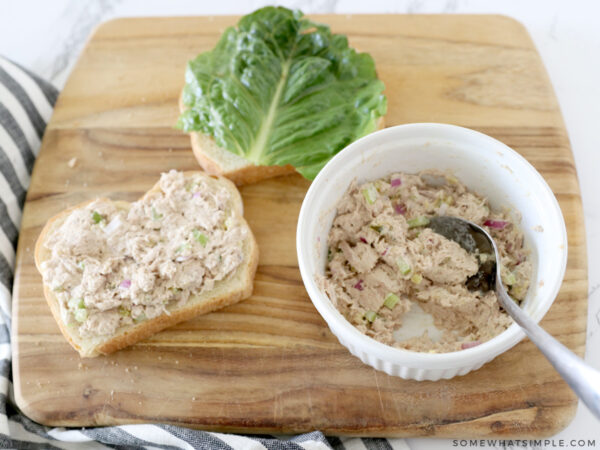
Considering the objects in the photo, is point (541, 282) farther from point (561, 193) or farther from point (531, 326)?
point (561, 193)

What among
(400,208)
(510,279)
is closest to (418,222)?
(400,208)

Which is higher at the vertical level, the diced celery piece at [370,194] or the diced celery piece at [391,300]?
the diced celery piece at [370,194]

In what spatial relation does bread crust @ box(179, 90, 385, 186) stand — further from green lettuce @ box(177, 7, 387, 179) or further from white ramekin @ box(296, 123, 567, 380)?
white ramekin @ box(296, 123, 567, 380)

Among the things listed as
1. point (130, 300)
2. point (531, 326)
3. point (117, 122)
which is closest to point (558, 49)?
point (531, 326)

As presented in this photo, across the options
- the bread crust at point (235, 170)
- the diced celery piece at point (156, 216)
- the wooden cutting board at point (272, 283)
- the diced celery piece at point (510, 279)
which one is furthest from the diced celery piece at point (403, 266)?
the diced celery piece at point (156, 216)

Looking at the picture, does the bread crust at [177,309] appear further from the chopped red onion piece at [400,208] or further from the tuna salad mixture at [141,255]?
the chopped red onion piece at [400,208]

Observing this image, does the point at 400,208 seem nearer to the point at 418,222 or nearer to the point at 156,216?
the point at 418,222
